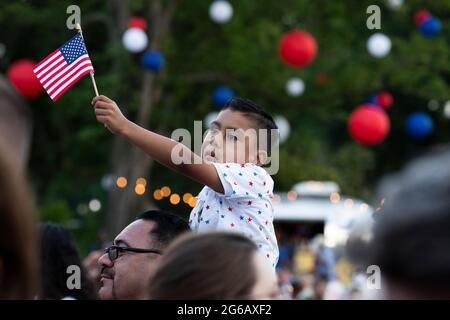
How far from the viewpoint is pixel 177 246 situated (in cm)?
220

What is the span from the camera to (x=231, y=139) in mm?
4023

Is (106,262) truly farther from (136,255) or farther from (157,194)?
(157,194)

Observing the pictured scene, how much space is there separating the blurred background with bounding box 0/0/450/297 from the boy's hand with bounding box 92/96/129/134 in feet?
36.2

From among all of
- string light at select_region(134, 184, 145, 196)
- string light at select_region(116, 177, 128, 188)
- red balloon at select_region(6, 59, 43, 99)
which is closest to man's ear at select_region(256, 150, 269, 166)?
red balloon at select_region(6, 59, 43, 99)

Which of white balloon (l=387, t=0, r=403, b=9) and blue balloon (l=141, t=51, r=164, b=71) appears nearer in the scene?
blue balloon (l=141, t=51, r=164, b=71)

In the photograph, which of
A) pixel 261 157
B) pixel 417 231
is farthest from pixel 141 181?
pixel 417 231

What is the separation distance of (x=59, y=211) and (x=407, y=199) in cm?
1462

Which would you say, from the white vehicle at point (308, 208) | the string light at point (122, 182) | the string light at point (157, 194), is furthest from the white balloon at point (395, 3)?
the string light at point (157, 194)

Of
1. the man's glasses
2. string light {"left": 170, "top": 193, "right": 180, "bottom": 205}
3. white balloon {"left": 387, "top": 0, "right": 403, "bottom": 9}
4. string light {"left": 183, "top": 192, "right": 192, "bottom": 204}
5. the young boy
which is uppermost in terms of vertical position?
white balloon {"left": 387, "top": 0, "right": 403, "bottom": 9}

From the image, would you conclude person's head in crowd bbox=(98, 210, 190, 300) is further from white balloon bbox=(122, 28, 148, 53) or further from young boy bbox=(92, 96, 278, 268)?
white balloon bbox=(122, 28, 148, 53)

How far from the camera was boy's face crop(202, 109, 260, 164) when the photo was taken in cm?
399

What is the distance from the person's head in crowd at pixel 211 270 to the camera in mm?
2131

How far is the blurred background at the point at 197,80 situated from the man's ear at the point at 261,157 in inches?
413
